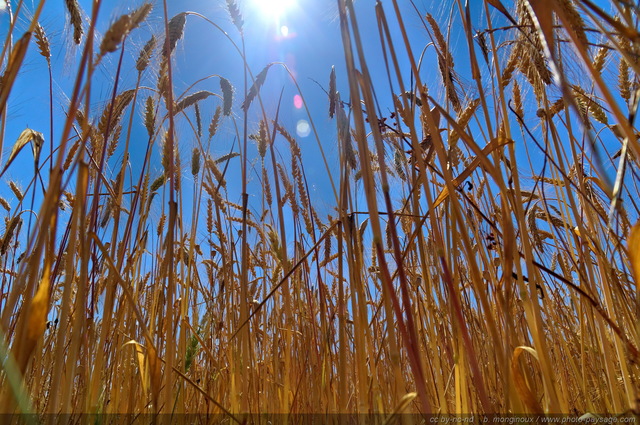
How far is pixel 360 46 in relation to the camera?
25.6 inches

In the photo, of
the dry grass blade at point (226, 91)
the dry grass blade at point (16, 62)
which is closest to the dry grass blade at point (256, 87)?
the dry grass blade at point (226, 91)

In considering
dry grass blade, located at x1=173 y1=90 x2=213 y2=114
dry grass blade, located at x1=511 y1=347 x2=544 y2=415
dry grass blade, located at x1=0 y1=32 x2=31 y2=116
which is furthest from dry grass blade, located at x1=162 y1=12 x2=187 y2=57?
dry grass blade, located at x1=511 y1=347 x2=544 y2=415

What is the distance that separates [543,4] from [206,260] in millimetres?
2229

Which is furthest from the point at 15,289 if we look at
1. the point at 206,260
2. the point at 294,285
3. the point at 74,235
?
the point at 206,260

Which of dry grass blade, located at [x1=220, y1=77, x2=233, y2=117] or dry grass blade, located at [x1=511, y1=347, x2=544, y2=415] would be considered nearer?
dry grass blade, located at [x1=511, y1=347, x2=544, y2=415]

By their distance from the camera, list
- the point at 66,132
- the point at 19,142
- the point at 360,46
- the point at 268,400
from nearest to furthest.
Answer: the point at 66,132
the point at 360,46
the point at 19,142
the point at 268,400

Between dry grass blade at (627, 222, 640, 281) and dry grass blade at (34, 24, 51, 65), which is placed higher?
dry grass blade at (34, 24, 51, 65)

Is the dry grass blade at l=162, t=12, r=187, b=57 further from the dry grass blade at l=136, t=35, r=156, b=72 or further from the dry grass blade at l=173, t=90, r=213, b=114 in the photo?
the dry grass blade at l=173, t=90, r=213, b=114

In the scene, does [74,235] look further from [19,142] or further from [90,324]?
[90,324]

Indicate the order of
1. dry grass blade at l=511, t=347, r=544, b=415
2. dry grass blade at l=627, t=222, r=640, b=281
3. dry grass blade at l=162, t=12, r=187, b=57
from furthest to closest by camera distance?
dry grass blade at l=162, t=12, r=187, b=57 < dry grass blade at l=511, t=347, r=544, b=415 < dry grass blade at l=627, t=222, r=640, b=281

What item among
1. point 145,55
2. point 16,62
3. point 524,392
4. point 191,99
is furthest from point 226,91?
point 524,392

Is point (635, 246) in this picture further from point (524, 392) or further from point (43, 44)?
point (43, 44)

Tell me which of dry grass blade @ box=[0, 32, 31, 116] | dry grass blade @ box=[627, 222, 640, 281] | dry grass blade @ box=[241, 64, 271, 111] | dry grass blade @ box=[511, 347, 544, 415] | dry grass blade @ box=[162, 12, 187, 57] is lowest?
dry grass blade @ box=[511, 347, 544, 415]

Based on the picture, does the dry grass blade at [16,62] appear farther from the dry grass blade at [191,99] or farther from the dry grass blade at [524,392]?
the dry grass blade at [524,392]
